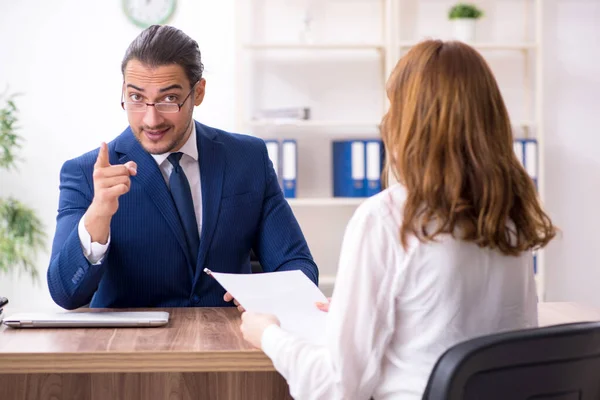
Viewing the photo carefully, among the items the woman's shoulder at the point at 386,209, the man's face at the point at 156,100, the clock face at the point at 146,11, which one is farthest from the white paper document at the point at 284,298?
the clock face at the point at 146,11

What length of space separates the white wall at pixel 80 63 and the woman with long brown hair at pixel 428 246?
313cm

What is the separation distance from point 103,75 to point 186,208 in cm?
250

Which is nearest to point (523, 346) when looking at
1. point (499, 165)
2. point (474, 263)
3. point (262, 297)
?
point (474, 263)

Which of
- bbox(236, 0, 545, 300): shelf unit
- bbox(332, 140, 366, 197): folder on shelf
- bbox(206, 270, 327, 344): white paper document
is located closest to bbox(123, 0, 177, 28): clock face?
bbox(236, 0, 545, 300): shelf unit

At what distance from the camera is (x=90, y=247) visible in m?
1.84

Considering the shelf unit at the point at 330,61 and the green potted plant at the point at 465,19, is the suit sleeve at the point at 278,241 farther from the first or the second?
the green potted plant at the point at 465,19

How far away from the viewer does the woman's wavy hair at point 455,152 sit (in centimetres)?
129

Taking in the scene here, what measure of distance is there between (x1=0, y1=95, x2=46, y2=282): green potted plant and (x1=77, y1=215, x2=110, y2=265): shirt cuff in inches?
97.6

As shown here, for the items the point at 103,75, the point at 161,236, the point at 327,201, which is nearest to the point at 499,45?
the point at 327,201

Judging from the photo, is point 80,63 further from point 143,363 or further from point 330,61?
point 143,363

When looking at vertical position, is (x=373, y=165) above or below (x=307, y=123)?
below

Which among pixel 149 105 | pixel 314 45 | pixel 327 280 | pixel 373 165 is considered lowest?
pixel 327 280

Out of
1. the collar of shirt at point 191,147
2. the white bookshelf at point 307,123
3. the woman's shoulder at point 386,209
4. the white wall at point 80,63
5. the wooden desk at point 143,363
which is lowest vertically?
the wooden desk at point 143,363

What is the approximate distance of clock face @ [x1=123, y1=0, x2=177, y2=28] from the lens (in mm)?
4359
